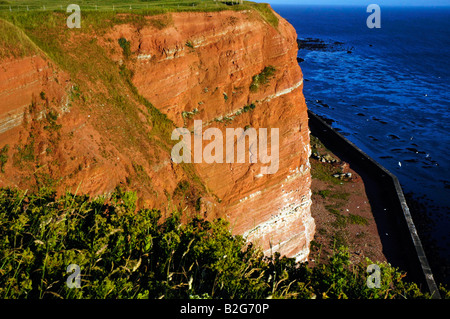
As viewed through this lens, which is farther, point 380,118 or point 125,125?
point 380,118

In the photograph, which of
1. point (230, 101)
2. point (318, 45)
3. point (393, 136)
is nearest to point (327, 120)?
point (393, 136)

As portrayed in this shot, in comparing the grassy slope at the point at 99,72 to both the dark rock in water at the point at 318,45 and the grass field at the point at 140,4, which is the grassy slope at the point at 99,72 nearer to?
the grass field at the point at 140,4

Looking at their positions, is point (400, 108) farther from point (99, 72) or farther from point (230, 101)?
point (99, 72)

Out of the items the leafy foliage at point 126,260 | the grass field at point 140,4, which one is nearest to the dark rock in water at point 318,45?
the grass field at point 140,4

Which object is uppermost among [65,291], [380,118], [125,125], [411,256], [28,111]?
[28,111]
